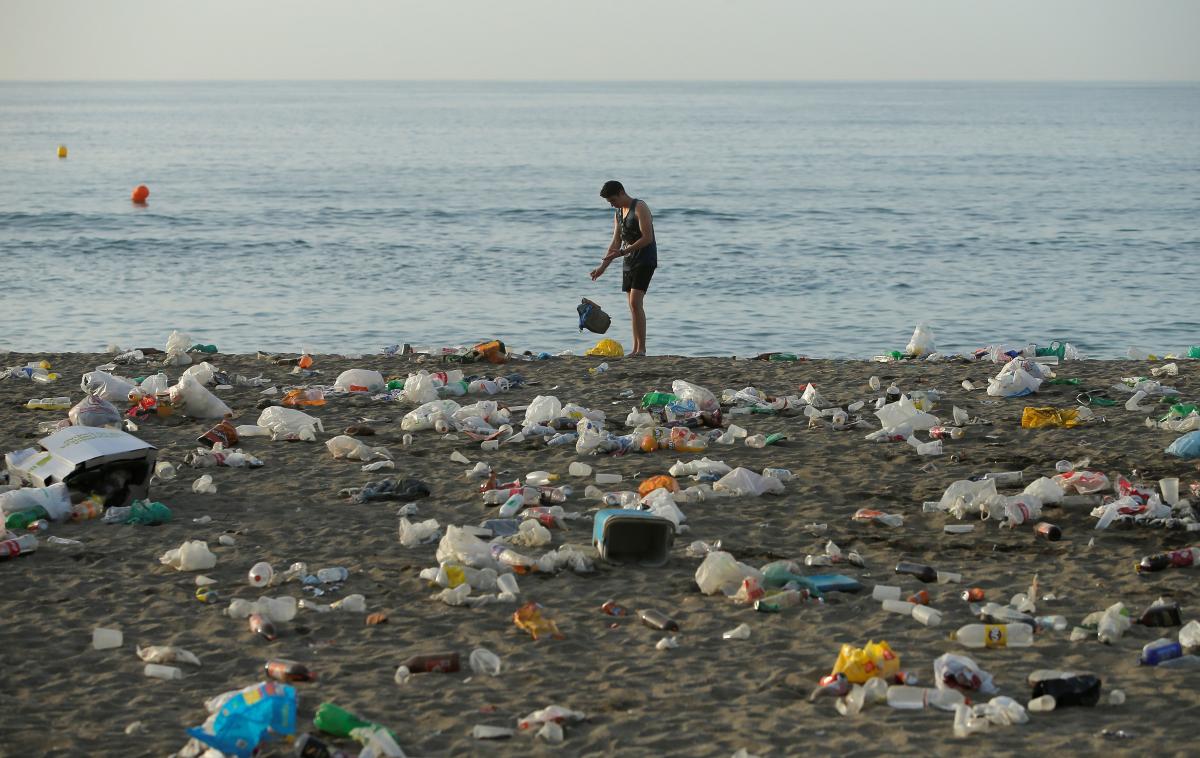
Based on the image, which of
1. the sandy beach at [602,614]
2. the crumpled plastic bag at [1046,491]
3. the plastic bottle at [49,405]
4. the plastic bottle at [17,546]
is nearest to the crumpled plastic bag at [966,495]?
the sandy beach at [602,614]

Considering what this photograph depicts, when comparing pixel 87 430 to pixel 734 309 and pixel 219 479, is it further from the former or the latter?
pixel 734 309

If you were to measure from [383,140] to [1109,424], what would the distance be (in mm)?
50031

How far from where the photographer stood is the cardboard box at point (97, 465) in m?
5.92

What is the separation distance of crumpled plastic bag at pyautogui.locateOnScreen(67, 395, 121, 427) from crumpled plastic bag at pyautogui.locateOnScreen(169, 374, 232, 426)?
656 millimetres

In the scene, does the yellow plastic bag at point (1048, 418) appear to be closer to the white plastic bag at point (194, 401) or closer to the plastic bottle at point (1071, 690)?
the plastic bottle at point (1071, 690)

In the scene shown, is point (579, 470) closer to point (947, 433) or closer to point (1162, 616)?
point (947, 433)

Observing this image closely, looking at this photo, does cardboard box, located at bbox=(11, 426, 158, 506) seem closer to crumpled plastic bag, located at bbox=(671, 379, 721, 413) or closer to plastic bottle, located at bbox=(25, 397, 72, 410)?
plastic bottle, located at bbox=(25, 397, 72, 410)

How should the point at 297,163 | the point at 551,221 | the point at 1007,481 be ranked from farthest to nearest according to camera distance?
the point at 297,163 < the point at 551,221 < the point at 1007,481

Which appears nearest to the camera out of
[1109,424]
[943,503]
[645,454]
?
Result: [943,503]

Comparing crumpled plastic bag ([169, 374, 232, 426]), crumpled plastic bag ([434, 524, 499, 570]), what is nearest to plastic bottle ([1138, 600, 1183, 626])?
crumpled plastic bag ([434, 524, 499, 570])

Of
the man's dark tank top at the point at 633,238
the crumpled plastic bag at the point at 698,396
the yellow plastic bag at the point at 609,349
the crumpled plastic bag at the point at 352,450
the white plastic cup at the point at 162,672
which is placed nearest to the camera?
the white plastic cup at the point at 162,672

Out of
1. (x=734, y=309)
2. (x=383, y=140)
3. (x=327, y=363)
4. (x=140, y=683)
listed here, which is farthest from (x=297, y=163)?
(x=140, y=683)

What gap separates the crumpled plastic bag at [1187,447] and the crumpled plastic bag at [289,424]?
483cm

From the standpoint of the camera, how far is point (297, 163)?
136ft
